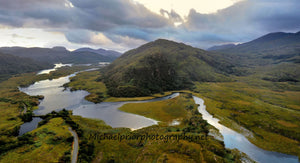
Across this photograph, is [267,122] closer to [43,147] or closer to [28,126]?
[43,147]

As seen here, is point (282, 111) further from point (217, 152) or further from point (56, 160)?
point (56, 160)

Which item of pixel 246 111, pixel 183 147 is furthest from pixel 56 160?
pixel 246 111

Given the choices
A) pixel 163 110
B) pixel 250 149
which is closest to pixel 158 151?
pixel 250 149

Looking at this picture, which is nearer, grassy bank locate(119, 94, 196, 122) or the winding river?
the winding river

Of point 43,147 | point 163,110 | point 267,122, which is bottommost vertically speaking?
point 267,122

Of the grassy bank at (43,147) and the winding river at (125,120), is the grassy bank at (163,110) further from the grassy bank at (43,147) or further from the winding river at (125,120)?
the grassy bank at (43,147)

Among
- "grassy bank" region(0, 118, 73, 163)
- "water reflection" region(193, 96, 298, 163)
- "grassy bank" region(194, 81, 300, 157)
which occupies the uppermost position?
"grassy bank" region(0, 118, 73, 163)

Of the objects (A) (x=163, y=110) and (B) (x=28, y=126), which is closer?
(B) (x=28, y=126)

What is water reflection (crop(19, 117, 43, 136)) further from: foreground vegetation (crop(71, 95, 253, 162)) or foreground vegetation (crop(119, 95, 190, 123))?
foreground vegetation (crop(119, 95, 190, 123))

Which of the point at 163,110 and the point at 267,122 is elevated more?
the point at 163,110

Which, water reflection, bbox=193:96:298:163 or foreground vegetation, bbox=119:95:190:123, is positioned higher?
foreground vegetation, bbox=119:95:190:123

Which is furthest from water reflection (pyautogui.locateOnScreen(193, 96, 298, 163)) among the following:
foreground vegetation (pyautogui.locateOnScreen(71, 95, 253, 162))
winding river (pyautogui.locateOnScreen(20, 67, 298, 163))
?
foreground vegetation (pyautogui.locateOnScreen(71, 95, 253, 162))
